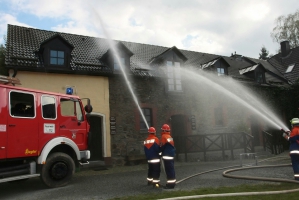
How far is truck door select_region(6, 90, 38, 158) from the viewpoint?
699cm

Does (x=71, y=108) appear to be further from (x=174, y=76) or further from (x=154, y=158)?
(x=174, y=76)

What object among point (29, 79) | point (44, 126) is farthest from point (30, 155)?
point (29, 79)

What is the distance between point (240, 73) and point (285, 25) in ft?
42.2

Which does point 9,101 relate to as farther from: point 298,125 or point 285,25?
point 285,25

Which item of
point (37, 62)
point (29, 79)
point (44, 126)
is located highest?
point (37, 62)

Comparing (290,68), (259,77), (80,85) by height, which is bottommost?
(80,85)

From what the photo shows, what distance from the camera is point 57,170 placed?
310 inches

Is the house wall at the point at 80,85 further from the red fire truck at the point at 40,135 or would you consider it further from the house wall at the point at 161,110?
the red fire truck at the point at 40,135

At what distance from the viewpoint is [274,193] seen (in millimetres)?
5895

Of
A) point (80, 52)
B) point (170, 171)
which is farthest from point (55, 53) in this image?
point (170, 171)

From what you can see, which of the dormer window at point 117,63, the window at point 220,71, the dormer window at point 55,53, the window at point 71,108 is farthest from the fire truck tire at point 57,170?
the window at point 220,71

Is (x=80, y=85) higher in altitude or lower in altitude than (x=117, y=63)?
lower

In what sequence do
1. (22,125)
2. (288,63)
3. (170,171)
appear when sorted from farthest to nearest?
1. (288,63)
2. (22,125)
3. (170,171)

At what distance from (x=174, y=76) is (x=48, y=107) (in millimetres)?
10029
